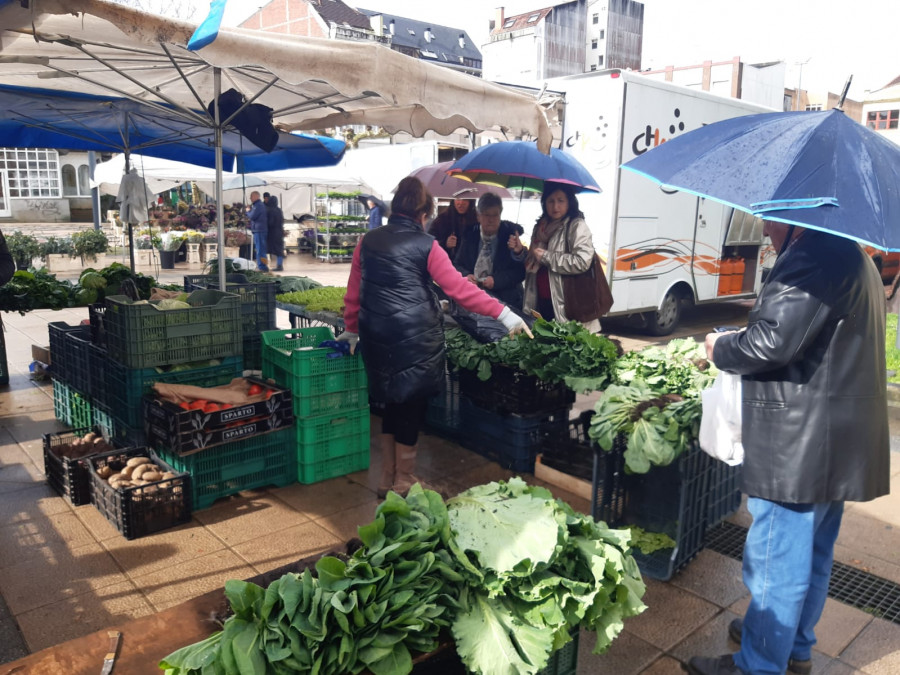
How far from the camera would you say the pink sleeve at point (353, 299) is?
4.48 metres

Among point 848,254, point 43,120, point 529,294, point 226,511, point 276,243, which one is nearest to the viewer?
point 848,254

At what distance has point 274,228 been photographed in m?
19.9

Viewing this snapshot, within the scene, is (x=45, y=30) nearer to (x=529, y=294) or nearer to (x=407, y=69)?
(x=407, y=69)

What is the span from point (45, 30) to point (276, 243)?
16.1 metres

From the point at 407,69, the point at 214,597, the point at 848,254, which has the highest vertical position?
the point at 407,69

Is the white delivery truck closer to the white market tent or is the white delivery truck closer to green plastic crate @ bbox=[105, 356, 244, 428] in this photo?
the white market tent

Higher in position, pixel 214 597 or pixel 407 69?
pixel 407 69

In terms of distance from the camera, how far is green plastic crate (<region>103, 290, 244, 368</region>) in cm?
445

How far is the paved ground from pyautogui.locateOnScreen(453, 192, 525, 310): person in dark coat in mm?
1801

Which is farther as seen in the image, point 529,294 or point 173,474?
point 529,294

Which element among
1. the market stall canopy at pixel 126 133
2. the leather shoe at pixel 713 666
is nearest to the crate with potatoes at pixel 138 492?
the leather shoe at pixel 713 666

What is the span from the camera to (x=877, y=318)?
8.31ft

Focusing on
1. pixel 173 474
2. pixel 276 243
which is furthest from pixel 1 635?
pixel 276 243

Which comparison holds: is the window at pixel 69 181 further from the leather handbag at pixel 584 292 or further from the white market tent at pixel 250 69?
the leather handbag at pixel 584 292
